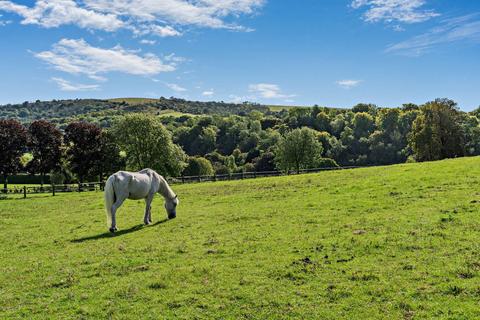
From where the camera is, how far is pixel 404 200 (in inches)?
746

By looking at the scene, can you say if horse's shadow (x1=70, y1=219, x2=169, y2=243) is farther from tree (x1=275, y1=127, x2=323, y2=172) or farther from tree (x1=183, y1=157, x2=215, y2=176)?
tree (x1=183, y1=157, x2=215, y2=176)

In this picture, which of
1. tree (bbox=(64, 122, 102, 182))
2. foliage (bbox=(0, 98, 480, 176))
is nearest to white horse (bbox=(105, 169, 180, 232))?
tree (bbox=(64, 122, 102, 182))

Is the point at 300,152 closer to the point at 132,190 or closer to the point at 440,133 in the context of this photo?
the point at 440,133

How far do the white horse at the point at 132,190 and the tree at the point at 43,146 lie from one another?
106ft

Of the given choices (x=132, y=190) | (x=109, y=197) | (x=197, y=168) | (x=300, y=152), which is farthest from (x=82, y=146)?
(x=197, y=168)

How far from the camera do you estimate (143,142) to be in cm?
5725

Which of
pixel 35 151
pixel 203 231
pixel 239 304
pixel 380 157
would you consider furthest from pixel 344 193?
pixel 380 157

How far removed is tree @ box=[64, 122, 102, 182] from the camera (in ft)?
163

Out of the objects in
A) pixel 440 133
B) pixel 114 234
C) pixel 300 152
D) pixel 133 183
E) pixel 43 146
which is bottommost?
pixel 114 234

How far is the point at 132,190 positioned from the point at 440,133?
1779 inches

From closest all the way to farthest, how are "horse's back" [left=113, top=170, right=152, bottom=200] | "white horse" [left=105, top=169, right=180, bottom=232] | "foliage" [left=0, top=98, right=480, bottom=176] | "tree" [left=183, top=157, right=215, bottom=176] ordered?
"white horse" [left=105, top=169, right=180, bottom=232]
"horse's back" [left=113, top=170, right=152, bottom=200]
"foliage" [left=0, top=98, right=480, bottom=176]
"tree" [left=183, top=157, right=215, bottom=176]

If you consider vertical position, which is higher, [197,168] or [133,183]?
[133,183]

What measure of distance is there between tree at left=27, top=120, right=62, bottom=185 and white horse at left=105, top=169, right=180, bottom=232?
106 ft

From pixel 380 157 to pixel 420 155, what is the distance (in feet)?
166
